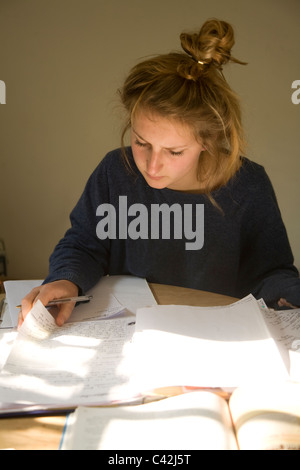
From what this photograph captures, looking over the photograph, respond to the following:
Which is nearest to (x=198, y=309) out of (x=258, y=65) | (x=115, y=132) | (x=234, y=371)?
(x=234, y=371)

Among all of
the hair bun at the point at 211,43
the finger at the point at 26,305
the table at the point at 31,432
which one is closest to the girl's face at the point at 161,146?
the hair bun at the point at 211,43

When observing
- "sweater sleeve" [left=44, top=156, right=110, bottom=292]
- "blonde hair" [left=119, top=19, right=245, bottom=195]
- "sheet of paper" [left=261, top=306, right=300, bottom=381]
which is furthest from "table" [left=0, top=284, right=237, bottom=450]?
"blonde hair" [left=119, top=19, right=245, bottom=195]

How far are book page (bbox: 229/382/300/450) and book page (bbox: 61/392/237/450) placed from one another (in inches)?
0.8

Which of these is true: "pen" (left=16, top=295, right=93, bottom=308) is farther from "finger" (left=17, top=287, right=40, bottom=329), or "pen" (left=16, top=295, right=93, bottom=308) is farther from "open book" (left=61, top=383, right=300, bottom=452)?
"open book" (left=61, top=383, right=300, bottom=452)

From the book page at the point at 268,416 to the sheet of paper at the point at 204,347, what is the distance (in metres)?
0.07

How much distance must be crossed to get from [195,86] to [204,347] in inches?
22.5

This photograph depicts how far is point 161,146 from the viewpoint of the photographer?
1.04 m

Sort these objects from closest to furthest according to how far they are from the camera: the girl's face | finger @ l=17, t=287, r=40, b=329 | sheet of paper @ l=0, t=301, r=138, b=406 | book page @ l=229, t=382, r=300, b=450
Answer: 1. book page @ l=229, t=382, r=300, b=450
2. sheet of paper @ l=0, t=301, r=138, b=406
3. finger @ l=17, t=287, r=40, b=329
4. the girl's face

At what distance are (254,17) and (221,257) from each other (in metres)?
1.71

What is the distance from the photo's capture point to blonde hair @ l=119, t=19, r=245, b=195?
101cm

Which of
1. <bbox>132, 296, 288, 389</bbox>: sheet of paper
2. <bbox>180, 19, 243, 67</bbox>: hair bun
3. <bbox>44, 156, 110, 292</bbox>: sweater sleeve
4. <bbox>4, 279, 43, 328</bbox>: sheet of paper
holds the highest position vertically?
<bbox>180, 19, 243, 67</bbox>: hair bun

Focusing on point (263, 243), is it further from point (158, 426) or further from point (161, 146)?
point (158, 426)

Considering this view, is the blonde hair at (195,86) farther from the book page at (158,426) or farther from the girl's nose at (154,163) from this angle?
the book page at (158,426)

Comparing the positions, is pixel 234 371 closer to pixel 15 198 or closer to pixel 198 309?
pixel 198 309
